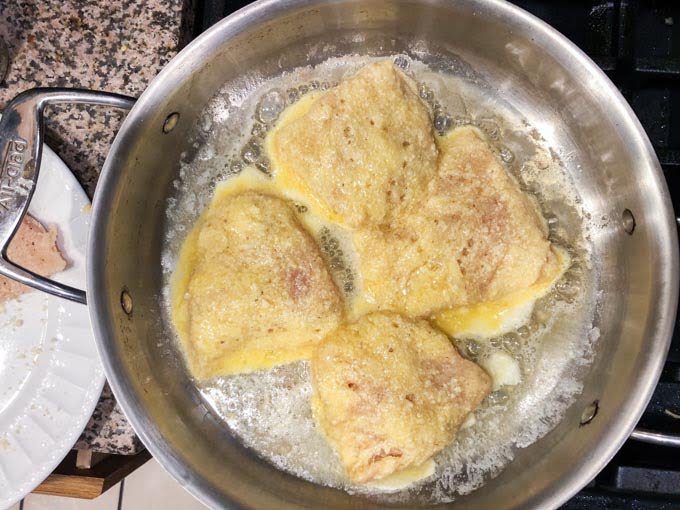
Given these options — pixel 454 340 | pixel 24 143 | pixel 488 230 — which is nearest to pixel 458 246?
Result: pixel 488 230

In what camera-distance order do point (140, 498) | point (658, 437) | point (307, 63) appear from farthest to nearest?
point (140, 498), point (307, 63), point (658, 437)

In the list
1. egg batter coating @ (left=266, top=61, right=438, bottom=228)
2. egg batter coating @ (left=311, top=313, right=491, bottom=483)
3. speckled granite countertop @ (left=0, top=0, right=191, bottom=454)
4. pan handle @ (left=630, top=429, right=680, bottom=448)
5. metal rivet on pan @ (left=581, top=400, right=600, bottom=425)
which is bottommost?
pan handle @ (left=630, top=429, right=680, bottom=448)

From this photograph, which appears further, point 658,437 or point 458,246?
point 458,246

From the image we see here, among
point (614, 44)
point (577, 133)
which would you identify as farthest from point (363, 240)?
point (614, 44)

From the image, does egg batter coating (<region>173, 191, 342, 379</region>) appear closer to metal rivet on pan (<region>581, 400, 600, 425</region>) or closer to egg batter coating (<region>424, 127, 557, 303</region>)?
egg batter coating (<region>424, 127, 557, 303</region>)

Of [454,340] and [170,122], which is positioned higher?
[170,122]

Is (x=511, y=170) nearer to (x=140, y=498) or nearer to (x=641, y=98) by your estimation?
(x=641, y=98)

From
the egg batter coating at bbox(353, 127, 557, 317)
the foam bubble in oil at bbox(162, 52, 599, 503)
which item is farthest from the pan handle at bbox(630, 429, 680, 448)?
the egg batter coating at bbox(353, 127, 557, 317)
